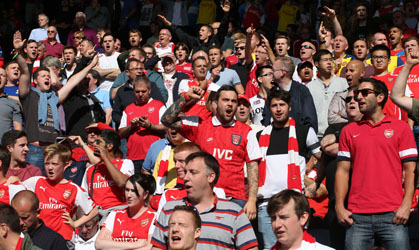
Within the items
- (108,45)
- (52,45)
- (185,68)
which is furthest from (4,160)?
(52,45)

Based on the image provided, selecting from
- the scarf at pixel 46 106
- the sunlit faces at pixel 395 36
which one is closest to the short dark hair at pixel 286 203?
the scarf at pixel 46 106

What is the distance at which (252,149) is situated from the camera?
8.10m

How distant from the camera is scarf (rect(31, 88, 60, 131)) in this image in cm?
1120

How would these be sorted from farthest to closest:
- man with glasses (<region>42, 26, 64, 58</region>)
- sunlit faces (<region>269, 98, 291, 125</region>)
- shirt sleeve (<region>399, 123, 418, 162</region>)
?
1. man with glasses (<region>42, 26, 64, 58</region>)
2. sunlit faces (<region>269, 98, 291, 125</region>)
3. shirt sleeve (<region>399, 123, 418, 162</region>)

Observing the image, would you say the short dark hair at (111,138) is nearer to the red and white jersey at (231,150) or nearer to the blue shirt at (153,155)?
the blue shirt at (153,155)

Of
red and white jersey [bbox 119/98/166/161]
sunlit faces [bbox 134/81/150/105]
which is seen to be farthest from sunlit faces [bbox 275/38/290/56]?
sunlit faces [bbox 134/81/150/105]

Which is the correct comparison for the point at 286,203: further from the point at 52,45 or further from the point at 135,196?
the point at 52,45

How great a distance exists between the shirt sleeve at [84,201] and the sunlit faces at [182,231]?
3.18 metres

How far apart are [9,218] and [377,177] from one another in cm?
347

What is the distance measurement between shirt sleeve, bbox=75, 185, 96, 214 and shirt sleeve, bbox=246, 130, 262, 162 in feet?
7.10

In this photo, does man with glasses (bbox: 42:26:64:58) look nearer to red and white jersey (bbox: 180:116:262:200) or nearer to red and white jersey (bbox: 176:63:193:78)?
red and white jersey (bbox: 176:63:193:78)

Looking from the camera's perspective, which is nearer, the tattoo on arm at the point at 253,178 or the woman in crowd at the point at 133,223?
the woman in crowd at the point at 133,223

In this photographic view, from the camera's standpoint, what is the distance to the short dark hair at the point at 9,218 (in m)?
6.37

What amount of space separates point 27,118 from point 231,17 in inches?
335
